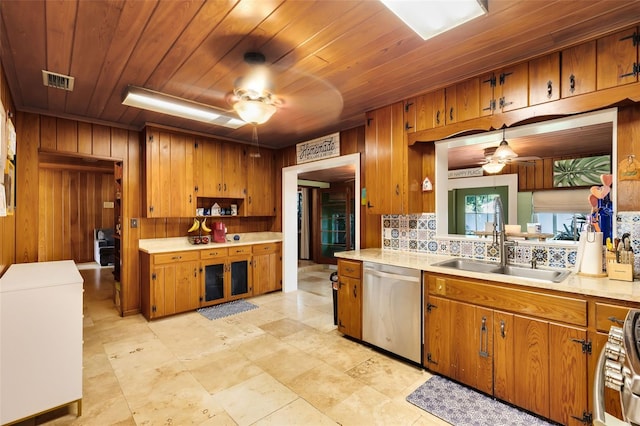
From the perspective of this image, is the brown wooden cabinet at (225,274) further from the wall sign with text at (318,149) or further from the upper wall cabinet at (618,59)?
the upper wall cabinet at (618,59)

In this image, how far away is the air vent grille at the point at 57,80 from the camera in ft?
8.02

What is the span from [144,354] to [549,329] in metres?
3.37

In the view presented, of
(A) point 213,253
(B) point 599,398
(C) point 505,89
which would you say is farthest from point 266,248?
(B) point 599,398

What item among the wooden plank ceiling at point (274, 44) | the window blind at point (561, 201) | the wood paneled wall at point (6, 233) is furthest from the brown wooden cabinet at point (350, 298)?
the window blind at point (561, 201)

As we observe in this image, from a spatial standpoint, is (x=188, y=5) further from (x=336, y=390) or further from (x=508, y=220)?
(x=508, y=220)

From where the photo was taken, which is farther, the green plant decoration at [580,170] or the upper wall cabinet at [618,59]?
the green plant decoration at [580,170]

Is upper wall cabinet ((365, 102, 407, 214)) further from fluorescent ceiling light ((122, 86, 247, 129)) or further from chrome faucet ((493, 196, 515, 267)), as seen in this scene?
fluorescent ceiling light ((122, 86, 247, 129))

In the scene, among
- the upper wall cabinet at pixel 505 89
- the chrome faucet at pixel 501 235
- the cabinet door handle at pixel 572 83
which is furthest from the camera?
the chrome faucet at pixel 501 235

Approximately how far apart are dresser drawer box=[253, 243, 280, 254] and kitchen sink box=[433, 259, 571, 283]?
2.97m

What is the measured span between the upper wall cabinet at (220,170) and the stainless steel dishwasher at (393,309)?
2.69 metres

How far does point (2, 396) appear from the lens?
1782 millimetres

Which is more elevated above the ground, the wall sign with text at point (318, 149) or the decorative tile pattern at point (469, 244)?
the wall sign with text at point (318, 149)

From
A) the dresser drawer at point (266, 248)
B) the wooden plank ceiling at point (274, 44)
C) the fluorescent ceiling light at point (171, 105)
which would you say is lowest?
the dresser drawer at point (266, 248)

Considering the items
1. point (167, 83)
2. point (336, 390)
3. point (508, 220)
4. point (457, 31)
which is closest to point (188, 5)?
point (167, 83)
